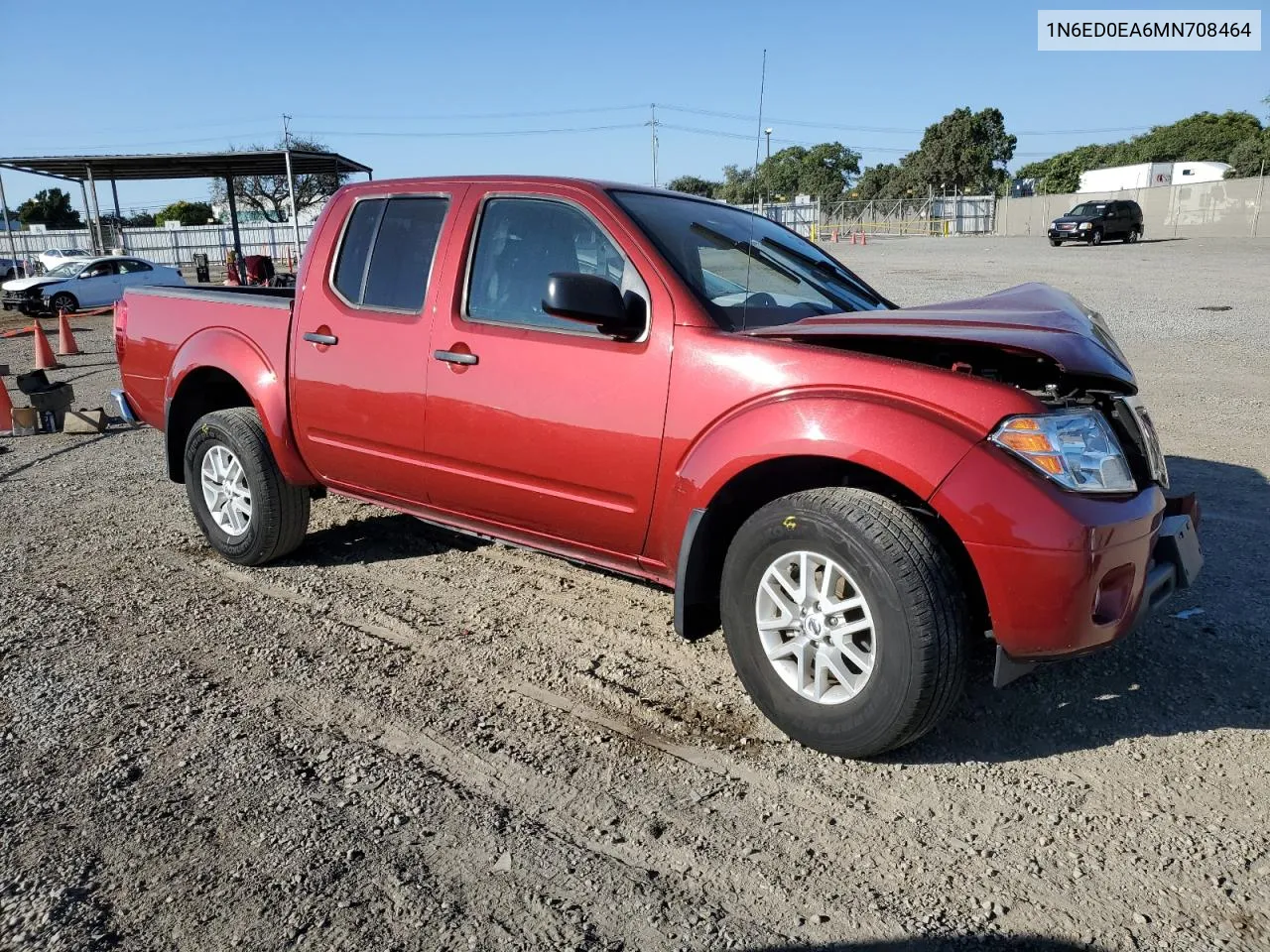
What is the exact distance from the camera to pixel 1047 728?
3.22m

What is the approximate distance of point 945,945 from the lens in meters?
2.24

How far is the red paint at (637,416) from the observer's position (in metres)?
2.72

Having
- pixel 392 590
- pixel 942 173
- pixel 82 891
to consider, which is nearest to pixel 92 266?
pixel 392 590

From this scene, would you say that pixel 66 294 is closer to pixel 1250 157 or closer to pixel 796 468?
pixel 796 468

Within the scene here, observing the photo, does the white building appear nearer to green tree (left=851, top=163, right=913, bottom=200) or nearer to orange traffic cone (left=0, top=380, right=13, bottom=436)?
green tree (left=851, top=163, right=913, bottom=200)

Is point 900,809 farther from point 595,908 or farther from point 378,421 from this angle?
point 378,421

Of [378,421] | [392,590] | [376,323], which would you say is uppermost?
[376,323]

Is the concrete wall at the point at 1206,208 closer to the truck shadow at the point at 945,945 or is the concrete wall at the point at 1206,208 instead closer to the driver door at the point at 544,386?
the driver door at the point at 544,386

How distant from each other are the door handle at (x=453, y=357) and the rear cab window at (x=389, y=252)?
11.7 inches

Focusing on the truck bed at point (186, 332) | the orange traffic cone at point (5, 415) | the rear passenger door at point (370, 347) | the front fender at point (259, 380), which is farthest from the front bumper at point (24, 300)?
the rear passenger door at point (370, 347)

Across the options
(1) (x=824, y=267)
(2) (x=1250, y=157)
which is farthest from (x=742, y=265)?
(2) (x=1250, y=157)

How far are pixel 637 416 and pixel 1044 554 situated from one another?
55.7 inches

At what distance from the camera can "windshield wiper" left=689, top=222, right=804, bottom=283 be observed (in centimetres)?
393

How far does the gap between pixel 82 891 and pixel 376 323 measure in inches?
98.4
